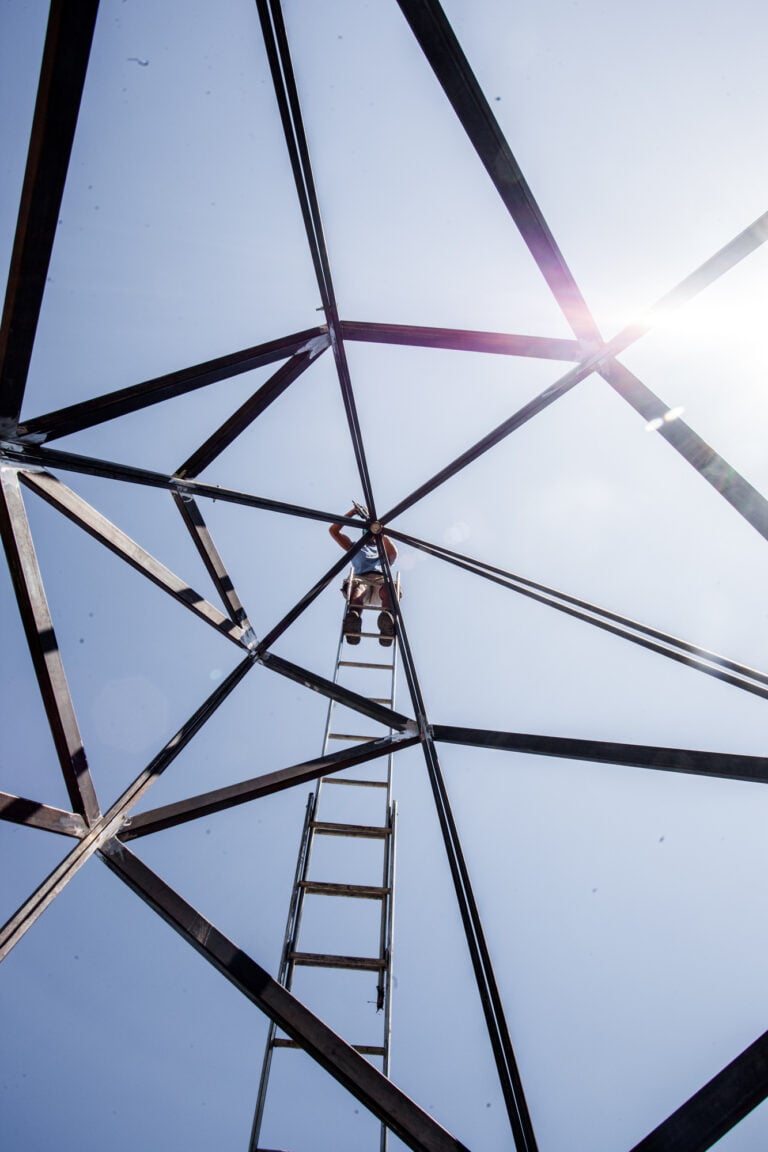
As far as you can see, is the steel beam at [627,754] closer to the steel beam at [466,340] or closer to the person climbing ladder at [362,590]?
the steel beam at [466,340]

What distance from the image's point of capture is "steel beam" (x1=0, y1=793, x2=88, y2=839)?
345 centimetres

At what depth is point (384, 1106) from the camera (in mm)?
3072

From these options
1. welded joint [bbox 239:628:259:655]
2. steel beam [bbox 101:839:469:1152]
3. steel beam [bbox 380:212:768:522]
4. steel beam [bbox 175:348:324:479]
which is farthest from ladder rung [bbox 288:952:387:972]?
steel beam [bbox 380:212:768:522]

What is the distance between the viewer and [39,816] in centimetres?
362

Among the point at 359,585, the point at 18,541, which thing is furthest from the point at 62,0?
the point at 359,585

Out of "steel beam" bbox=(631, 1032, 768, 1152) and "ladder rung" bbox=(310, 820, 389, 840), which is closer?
"steel beam" bbox=(631, 1032, 768, 1152)

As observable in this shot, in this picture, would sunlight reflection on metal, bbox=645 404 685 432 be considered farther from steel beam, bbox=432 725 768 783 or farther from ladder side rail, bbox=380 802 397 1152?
ladder side rail, bbox=380 802 397 1152

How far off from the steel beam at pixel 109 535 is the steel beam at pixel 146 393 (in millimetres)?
322


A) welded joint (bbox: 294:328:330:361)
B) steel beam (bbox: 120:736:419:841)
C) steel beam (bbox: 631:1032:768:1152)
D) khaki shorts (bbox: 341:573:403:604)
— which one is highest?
khaki shorts (bbox: 341:573:403:604)

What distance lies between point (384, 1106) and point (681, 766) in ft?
8.08

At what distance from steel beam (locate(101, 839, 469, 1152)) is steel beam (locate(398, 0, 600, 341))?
4.05m

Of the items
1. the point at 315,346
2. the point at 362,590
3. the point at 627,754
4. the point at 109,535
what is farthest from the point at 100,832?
the point at 362,590

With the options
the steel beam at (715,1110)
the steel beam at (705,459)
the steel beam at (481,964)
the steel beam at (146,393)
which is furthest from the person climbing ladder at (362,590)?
the steel beam at (715,1110)

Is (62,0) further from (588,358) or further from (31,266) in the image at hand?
(588,358)
